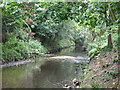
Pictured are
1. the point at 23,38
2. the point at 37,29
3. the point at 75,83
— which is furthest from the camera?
the point at 37,29

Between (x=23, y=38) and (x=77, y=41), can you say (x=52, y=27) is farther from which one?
(x=77, y=41)

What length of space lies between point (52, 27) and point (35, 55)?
454cm

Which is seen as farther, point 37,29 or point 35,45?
point 37,29

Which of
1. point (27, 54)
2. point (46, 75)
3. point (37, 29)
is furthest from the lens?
point (37, 29)

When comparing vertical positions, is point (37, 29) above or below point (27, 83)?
above

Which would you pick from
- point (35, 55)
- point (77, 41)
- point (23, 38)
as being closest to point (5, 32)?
point (23, 38)

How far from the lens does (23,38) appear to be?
11633 millimetres

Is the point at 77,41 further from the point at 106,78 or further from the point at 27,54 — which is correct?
the point at 106,78

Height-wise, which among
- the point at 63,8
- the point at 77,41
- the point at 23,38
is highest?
the point at 63,8

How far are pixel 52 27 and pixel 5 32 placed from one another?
6458 mm

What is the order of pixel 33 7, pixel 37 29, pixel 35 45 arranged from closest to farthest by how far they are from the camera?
pixel 33 7 → pixel 35 45 → pixel 37 29

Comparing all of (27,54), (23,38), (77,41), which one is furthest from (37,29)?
(77,41)

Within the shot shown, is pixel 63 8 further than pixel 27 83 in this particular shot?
No

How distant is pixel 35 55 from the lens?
1207 centimetres
